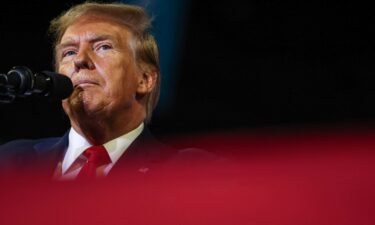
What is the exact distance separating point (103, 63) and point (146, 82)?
0.13m

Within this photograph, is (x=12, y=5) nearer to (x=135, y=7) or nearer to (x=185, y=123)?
(x=135, y=7)

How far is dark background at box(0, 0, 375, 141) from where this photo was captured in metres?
1.53

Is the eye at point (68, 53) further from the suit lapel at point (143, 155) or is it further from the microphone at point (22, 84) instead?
the microphone at point (22, 84)

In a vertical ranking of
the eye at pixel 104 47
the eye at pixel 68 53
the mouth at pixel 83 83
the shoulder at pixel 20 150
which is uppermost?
the eye at pixel 104 47

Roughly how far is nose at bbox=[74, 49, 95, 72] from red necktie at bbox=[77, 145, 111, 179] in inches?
8.2

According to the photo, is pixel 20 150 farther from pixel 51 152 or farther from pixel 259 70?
pixel 259 70

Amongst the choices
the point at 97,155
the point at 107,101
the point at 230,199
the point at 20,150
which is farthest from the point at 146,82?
the point at 230,199

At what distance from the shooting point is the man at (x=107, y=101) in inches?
55.7

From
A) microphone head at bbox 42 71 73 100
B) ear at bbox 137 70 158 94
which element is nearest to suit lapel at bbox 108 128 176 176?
ear at bbox 137 70 158 94

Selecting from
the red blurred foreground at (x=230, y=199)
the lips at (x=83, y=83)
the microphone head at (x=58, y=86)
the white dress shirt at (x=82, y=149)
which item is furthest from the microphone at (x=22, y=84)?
the white dress shirt at (x=82, y=149)

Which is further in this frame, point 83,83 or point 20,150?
point 20,150

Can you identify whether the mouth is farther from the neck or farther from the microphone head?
the microphone head

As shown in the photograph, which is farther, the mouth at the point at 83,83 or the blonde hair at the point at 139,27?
the blonde hair at the point at 139,27

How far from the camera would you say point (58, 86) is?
937 mm
